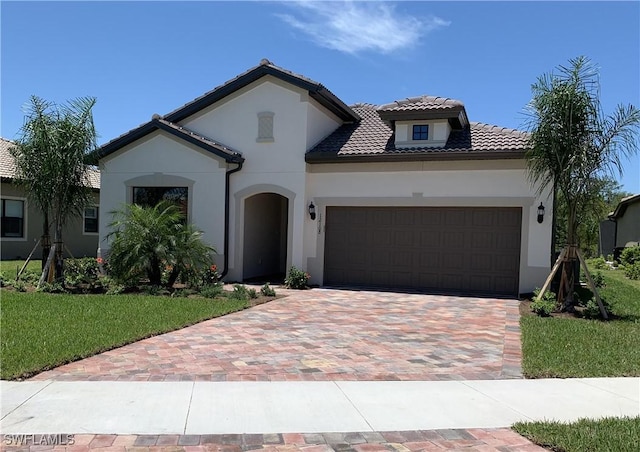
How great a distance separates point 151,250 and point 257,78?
6520mm

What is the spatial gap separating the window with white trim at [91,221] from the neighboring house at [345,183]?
8462 mm

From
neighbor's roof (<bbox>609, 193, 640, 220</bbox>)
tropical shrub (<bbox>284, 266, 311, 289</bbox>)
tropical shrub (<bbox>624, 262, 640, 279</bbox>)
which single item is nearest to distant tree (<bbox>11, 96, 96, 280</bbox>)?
tropical shrub (<bbox>284, 266, 311, 289</bbox>)

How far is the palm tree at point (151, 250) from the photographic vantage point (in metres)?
13.2

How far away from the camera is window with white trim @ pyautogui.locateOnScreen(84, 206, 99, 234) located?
24656 millimetres

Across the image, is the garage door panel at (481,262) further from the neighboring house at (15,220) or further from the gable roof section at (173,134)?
the neighboring house at (15,220)

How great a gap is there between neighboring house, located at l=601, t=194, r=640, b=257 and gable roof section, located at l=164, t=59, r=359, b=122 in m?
20.9

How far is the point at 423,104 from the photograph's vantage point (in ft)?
50.8

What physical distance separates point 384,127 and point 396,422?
1337 cm

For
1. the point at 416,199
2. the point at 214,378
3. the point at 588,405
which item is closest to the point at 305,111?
the point at 416,199

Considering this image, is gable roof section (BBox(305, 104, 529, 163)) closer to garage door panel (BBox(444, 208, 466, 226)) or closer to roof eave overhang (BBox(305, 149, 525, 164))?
roof eave overhang (BBox(305, 149, 525, 164))

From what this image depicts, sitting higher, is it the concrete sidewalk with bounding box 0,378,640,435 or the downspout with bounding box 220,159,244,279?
the downspout with bounding box 220,159,244,279

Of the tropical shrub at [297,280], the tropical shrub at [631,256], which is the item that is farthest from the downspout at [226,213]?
the tropical shrub at [631,256]

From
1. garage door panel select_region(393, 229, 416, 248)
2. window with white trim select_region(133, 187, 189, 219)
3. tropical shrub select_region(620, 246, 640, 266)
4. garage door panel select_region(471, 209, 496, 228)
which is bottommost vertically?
tropical shrub select_region(620, 246, 640, 266)

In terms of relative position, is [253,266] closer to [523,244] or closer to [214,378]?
[523,244]
